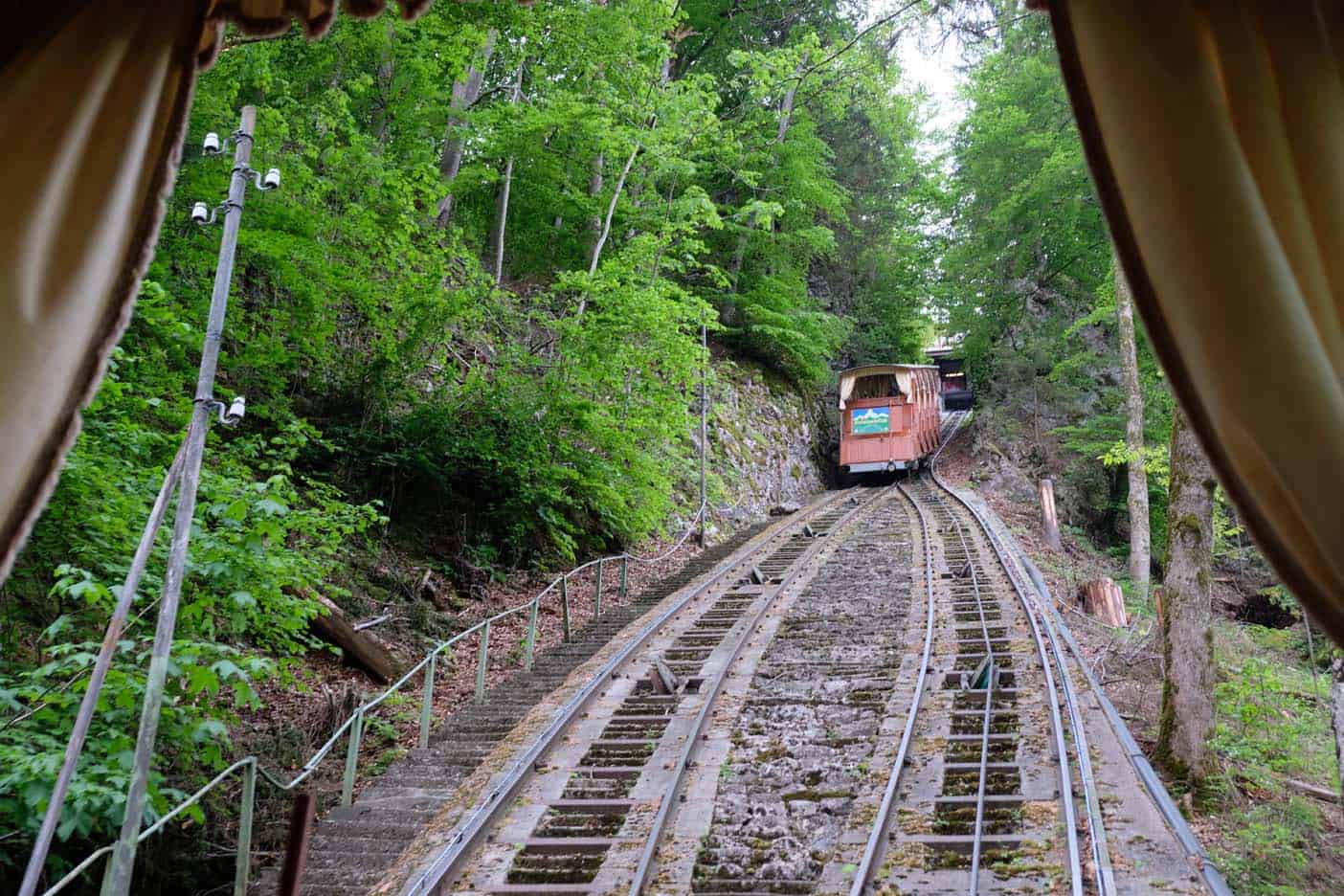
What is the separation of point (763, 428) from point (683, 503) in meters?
8.11

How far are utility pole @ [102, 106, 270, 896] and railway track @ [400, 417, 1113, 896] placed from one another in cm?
202

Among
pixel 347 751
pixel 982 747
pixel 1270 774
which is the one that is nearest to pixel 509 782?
pixel 347 751

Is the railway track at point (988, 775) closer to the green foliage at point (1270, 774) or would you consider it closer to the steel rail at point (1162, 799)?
the steel rail at point (1162, 799)

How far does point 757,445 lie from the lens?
2825cm

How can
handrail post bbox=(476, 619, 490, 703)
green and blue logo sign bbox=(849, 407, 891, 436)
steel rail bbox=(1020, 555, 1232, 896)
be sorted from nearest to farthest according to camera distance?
steel rail bbox=(1020, 555, 1232, 896) → handrail post bbox=(476, 619, 490, 703) → green and blue logo sign bbox=(849, 407, 891, 436)

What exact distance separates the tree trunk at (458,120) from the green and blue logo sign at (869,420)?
708 inches

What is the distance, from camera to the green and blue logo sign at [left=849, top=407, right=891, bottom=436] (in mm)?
31000

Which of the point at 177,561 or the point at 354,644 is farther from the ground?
the point at 177,561

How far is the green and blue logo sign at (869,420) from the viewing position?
3100 cm

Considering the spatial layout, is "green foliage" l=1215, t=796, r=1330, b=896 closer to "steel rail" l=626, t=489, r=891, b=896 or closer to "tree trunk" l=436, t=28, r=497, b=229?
"steel rail" l=626, t=489, r=891, b=896

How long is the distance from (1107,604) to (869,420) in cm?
1613

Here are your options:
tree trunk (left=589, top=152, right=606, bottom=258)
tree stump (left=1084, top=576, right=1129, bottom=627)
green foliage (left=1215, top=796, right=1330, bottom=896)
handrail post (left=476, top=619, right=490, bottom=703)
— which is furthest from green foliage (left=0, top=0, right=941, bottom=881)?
tree stump (left=1084, top=576, right=1129, bottom=627)

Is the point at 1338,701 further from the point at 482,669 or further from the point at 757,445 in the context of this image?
the point at 757,445

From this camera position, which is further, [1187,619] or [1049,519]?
[1049,519]
